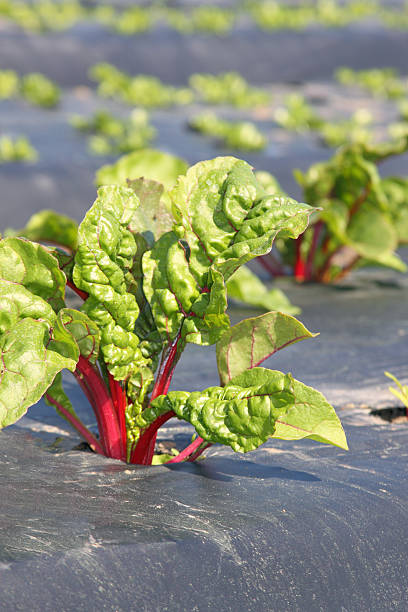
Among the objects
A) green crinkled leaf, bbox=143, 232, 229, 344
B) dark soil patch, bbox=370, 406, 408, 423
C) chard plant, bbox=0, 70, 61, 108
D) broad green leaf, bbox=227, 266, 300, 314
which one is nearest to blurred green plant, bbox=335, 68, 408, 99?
chard plant, bbox=0, 70, 61, 108

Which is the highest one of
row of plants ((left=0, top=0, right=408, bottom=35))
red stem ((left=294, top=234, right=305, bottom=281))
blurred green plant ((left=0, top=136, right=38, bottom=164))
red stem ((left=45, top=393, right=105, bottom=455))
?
row of plants ((left=0, top=0, right=408, bottom=35))

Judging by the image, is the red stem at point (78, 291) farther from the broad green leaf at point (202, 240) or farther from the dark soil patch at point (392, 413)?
the dark soil patch at point (392, 413)

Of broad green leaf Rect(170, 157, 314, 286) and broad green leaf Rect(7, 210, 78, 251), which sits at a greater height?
broad green leaf Rect(7, 210, 78, 251)

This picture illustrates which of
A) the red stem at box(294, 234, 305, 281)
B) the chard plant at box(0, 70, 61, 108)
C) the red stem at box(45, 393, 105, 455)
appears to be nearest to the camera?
the red stem at box(45, 393, 105, 455)

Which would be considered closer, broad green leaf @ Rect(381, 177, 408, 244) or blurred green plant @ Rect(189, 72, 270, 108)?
broad green leaf @ Rect(381, 177, 408, 244)

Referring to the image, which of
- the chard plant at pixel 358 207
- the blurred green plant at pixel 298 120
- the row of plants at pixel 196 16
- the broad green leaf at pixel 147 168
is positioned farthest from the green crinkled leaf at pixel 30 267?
the row of plants at pixel 196 16

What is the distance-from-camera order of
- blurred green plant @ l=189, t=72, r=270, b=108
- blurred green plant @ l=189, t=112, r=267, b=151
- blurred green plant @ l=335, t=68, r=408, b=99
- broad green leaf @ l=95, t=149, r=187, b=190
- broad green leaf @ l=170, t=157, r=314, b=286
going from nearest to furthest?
broad green leaf @ l=170, t=157, r=314, b=286, broad green leaf @ l=95, t=149, r=187, b=190, blurred green plant @ l=189, t=112, r=267, b=151, blurred green plant @ l=189, t=72, r=270, b=108, blurred green plant @ l=335, t=68, r=408, b=99

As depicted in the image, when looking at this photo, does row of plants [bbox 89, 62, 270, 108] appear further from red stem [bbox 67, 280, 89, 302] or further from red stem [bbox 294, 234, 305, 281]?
red stem [bbox 67, 280, 89, 302]
